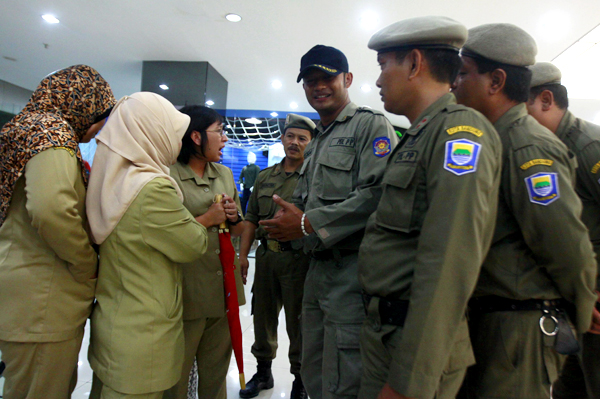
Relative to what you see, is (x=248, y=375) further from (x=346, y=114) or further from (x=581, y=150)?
(x=581, y=150)

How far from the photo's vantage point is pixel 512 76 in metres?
1.05

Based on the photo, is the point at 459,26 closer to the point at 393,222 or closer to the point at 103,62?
the point at 393,222

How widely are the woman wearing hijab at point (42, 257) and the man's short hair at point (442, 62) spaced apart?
3.71ft

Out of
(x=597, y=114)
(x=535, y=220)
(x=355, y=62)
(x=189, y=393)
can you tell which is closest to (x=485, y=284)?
(x=535, y=220)

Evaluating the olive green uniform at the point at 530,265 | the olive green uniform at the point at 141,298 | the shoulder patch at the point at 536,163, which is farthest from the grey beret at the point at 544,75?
the olive green uniform at the point at 141,298

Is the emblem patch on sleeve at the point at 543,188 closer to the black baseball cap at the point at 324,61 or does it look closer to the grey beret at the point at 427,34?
the grey beret at the point at 427,34

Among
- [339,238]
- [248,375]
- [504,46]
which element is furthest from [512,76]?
[248,375]

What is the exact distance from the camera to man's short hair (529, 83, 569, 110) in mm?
1472

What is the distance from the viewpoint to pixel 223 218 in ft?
5.59

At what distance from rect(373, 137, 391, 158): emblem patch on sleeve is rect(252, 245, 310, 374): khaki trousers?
42.1 inches

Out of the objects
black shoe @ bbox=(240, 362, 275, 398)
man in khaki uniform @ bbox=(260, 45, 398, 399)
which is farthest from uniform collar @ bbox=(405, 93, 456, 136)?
black shoe @ bbox=(240, 362, 275, 398)

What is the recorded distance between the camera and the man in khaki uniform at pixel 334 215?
120 cm

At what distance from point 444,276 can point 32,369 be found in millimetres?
1295

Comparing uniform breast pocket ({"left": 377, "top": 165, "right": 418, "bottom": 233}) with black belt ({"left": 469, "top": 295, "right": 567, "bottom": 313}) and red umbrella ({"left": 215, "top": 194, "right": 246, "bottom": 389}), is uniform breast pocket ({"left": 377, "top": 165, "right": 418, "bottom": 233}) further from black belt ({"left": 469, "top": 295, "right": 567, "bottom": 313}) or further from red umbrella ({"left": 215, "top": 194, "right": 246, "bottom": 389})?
red umbrella ({"left": 215, "top": 194, "right": 246, "bottom": 389})
